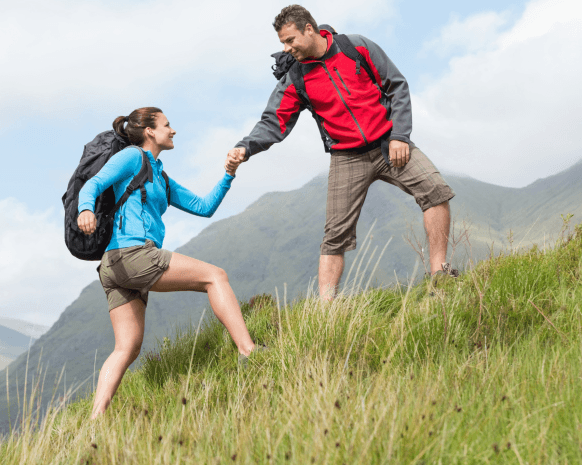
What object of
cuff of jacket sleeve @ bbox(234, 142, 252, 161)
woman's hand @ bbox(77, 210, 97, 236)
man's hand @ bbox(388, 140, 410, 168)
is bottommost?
woman's hand @ bbox(77, 210, 97, 236)

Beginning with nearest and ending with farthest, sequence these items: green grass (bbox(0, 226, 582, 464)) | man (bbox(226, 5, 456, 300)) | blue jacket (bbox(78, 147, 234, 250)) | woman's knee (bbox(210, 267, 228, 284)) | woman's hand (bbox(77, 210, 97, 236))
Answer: green grass (bbox(0, 226, 582, 464)) → woman's hand (bbox(77, 210, 97, 236)) → blue jacket (bbox(78, 147, 234, 250)) → woman's knee (bbox(210, 267, 228, 284)) → man (bbox(226, 5, 456, 300))

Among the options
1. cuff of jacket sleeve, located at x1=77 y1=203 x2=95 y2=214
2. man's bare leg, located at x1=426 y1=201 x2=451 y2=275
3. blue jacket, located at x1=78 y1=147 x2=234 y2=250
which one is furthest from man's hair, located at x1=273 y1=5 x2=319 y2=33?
cuff of jacket sleeve, located at x1=77 y1=203 x2=95 y2=214

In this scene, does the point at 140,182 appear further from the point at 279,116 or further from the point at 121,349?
the point at 279,116

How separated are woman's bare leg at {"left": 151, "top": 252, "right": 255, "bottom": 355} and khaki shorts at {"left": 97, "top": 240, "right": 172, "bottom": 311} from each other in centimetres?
5

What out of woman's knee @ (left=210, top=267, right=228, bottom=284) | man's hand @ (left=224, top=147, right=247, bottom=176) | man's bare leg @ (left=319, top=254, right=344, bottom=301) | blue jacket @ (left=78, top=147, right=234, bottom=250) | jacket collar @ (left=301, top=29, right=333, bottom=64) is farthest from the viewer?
man's bare leg @ (left=319, top=254, right=344, bottom=301)

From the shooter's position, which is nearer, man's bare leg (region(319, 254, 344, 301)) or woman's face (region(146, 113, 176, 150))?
woman's face (region(146, 113, 176, 150))

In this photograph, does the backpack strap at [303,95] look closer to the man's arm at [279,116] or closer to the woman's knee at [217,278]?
the man's arm at [279,116]

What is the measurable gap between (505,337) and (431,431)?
4.52ft

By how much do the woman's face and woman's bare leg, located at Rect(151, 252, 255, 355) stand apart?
→ 3.03 feet

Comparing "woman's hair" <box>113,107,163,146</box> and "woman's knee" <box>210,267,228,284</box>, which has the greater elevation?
"woman's hair" <box>113,107,163,146</box>

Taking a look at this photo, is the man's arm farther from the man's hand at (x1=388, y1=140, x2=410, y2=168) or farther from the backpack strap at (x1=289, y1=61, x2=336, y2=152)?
the man's hand at (x1=388, y1=140, x2=410, y2=168)

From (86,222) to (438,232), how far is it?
2812 mm

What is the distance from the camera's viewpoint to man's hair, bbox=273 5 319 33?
13.8 feet

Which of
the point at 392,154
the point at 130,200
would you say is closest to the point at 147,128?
the point at 130,200
